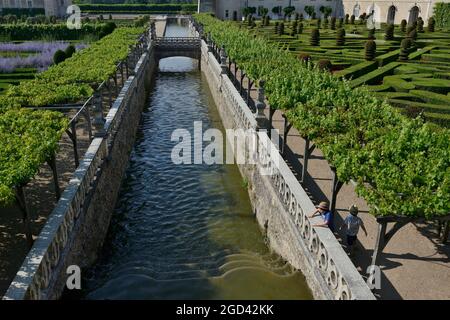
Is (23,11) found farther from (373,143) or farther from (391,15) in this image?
(373,143)

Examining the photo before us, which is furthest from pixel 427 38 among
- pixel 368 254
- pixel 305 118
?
pixel 368 254

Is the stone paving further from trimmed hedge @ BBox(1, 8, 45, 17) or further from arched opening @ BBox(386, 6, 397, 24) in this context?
trimmed hedge @ BBox(1, 8, 45, 17)

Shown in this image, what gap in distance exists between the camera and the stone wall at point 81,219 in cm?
804

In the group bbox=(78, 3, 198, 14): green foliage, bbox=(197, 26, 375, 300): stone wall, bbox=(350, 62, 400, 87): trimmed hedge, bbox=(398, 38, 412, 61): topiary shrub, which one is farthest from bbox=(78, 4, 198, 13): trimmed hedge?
bbox=(197, 26, 375, 300): stone wall

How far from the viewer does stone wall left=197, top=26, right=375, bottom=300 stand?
8391mm

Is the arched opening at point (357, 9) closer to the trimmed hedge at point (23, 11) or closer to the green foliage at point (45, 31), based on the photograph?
the green foliage at point (45, 31)

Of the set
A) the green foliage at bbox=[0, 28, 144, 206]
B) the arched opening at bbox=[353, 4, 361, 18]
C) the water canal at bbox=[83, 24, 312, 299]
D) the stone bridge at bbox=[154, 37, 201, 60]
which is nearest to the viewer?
the green foliage at bbox=[0, 28, 144, 206]

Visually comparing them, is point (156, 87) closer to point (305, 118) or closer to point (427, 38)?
point (305, 118)

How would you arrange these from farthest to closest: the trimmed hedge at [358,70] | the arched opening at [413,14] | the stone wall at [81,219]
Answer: the arched opening at [413,14]
the trimmed hedge at [358,70]
the stone wall at [81,219]

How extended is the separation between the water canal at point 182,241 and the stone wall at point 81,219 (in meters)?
0.76

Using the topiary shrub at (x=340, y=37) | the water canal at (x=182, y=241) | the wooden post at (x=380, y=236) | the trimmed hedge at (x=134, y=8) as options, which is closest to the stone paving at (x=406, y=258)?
the wooden post at (x=380, y=236)

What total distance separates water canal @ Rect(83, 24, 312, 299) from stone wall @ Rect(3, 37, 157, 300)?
757mm

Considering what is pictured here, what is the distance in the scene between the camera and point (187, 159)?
21156 millimetres

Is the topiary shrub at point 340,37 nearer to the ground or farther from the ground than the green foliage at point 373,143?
farther from the ground
